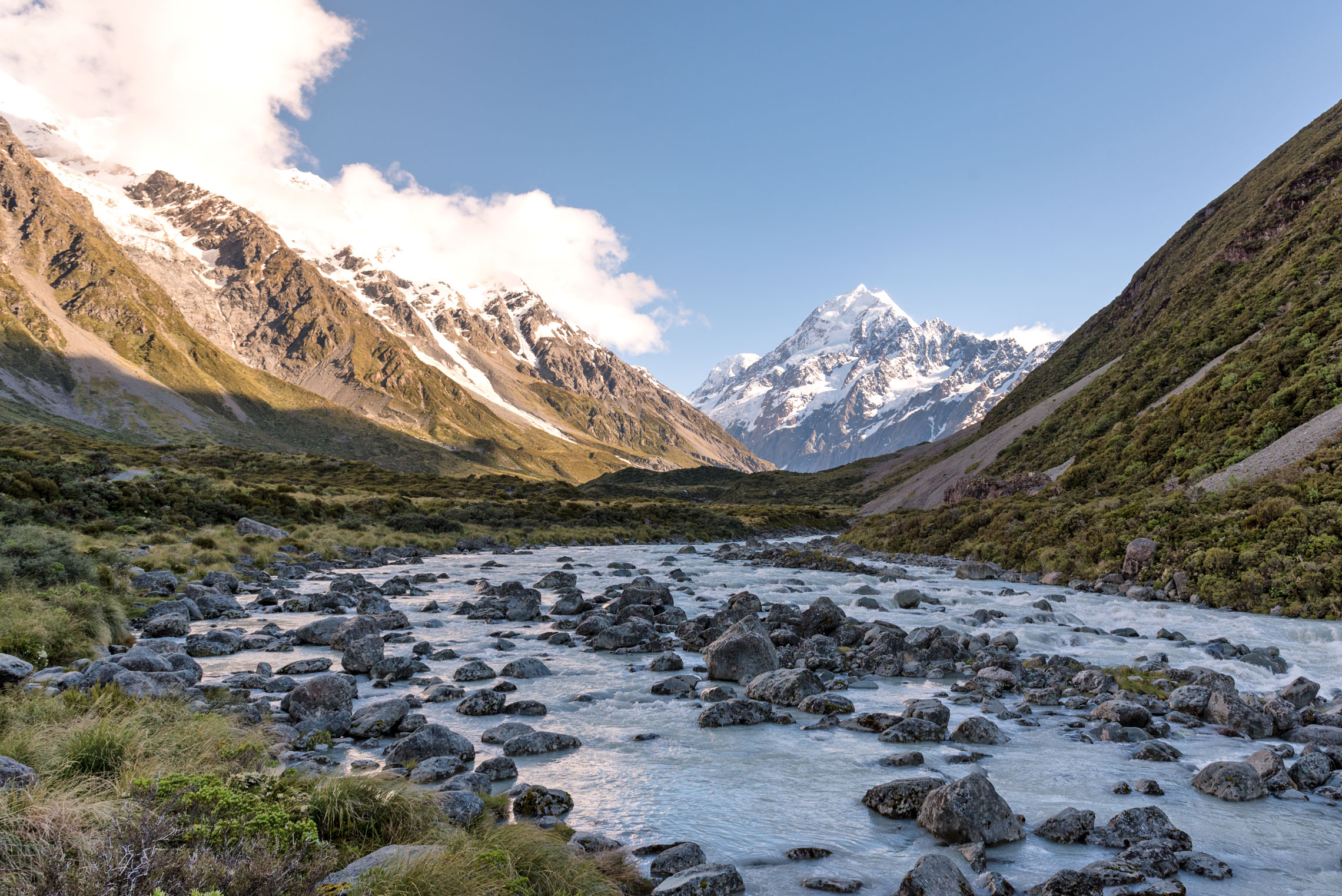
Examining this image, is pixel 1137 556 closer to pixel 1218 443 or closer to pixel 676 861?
pixel 1218 443

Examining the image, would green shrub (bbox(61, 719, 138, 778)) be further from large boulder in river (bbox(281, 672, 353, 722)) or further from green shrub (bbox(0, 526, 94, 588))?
green shrub (bbox(0, 526, 94, 588))

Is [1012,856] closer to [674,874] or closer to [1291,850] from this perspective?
[1291,850]

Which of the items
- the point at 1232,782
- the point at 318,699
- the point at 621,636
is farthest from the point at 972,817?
the point at 621,636

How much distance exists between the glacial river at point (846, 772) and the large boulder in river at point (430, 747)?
400mm

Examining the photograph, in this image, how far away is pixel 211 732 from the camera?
8547 mm

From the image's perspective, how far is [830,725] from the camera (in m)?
12.9

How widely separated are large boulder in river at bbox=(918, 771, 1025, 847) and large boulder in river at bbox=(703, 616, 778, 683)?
788cm

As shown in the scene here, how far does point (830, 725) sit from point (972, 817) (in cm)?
482

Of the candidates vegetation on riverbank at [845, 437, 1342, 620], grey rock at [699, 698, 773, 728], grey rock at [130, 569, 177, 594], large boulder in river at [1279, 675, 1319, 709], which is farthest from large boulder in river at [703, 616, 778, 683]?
grey rock at [130, 569, 177, 594]

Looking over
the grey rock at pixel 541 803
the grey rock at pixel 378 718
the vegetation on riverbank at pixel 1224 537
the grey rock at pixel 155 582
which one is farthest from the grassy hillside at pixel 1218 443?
the grey rock at pixel 155 582

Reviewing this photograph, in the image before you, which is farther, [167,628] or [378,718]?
[167,628]

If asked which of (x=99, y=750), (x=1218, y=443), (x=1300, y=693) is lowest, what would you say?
(x=99, y=750)

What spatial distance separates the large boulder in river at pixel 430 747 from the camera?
10.2 metres

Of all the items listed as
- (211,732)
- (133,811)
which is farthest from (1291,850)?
(211,732)
